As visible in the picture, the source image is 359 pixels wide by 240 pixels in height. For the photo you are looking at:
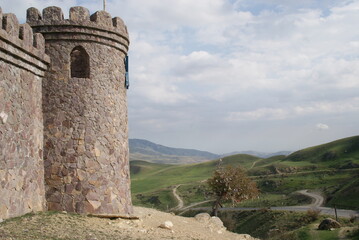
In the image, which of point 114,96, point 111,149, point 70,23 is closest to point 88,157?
point 111,149

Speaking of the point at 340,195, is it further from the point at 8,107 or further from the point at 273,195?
the point at 8,107

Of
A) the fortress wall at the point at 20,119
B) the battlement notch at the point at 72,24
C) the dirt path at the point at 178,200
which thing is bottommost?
the dirt path at the point at 178,200

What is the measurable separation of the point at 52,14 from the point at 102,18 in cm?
188

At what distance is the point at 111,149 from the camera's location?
14906mm

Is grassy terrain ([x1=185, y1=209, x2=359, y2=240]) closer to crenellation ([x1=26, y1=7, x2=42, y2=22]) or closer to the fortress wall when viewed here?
the fortress wall

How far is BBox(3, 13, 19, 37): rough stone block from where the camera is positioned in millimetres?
12008

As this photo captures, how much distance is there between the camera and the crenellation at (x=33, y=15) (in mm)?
14617

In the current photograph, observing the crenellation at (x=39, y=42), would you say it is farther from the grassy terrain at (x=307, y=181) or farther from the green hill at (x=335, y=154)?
the green hill at (x=335, y=154)

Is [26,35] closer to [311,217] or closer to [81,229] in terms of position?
[81,229]

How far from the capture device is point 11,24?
12.2m

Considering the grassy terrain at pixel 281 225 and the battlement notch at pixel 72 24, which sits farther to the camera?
the grassy terrain at pixel 281 225

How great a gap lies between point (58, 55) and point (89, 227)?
6.58 metres

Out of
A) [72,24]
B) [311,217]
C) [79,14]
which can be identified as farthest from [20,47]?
[311,217]

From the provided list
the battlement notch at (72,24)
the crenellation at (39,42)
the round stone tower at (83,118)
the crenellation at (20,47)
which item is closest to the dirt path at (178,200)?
the round stone tower at (83,118)
